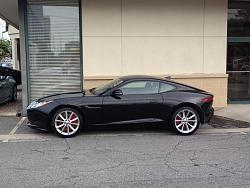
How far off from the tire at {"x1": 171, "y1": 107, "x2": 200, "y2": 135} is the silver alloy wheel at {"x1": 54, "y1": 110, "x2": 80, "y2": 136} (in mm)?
2116

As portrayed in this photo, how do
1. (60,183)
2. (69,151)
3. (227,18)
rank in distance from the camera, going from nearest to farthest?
(60,183) < (69,151) < (227,18)

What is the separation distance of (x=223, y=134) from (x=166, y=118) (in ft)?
4.47

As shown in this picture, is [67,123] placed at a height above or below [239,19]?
below

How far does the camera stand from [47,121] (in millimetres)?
8258

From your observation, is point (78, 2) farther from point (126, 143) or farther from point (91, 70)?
point (126, 143)

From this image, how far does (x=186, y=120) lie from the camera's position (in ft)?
28.0

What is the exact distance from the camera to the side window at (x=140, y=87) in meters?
8.58

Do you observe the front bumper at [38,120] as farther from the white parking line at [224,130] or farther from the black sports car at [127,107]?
the white parking line at [224,130]

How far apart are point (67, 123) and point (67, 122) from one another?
0.08 feet

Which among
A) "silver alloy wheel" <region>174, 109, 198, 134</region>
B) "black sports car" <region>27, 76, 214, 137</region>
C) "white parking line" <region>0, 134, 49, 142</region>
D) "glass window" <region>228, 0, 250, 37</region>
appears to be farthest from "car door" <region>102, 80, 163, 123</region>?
"glass window" <region>228, 0, 250, 37</region>

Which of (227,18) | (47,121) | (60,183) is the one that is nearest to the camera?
(60,183)

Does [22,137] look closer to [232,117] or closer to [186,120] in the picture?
[186,120]

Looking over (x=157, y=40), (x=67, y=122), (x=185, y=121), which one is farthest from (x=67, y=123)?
(x=157, y=40)

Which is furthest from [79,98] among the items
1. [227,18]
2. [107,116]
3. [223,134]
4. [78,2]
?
[227,18]
